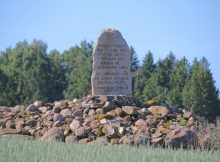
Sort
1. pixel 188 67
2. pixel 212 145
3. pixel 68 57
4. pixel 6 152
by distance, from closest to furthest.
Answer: pixel 6 152 → pixel 212 145 → pixel 188 67 → pixel 68 57

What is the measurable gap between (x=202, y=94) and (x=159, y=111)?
24.0 meters

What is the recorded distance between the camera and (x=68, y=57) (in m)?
64.6

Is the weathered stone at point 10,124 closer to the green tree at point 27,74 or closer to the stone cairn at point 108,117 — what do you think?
the stone cairn at point 108,117

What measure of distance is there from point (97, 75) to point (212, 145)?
7.91 meters

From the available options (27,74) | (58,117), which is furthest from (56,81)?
(58,117)

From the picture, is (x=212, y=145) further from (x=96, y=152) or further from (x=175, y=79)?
(x=175, y=79)

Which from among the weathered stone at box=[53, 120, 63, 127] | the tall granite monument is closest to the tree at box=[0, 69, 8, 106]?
the tall granite monument

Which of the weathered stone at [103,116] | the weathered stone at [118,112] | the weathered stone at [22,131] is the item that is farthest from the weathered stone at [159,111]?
the weathered stone at [22,131]

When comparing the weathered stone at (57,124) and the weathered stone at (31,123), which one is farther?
the weathered stone at (31,123)

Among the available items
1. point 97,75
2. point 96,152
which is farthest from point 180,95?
point 96,152

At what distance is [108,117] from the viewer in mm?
18016

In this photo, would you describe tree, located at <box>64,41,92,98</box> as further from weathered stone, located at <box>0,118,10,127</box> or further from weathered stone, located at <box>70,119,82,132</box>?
weathered stone, located at <box>70,119,82,132</box>

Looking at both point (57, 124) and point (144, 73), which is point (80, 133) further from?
point (144, 73)

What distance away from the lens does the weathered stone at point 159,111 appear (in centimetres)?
1863
